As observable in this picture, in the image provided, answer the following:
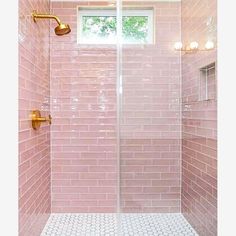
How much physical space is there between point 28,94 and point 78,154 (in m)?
1.06

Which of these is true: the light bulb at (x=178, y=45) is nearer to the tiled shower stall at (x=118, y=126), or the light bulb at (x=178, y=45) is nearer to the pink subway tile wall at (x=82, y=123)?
the tiled shower stall at (x=118, y=126)

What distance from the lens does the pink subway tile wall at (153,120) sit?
2934 millimetres

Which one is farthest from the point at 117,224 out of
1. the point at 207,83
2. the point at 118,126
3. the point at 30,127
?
the point at 207,83

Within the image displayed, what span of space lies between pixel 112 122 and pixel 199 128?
867 millimetres

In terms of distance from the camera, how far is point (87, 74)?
3.01 m

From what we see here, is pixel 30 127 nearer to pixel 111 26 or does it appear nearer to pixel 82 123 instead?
pixel 82 123

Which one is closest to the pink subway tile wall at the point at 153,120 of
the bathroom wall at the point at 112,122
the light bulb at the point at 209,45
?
the bathroom wall at the point at 112,122

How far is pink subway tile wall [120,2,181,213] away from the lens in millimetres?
2934

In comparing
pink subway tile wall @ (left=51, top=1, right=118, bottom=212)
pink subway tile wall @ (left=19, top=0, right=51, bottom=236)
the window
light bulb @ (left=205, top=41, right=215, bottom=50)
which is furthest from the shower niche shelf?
pink subway tile wall @ (left=19, top=0, right=51, bottom=236)

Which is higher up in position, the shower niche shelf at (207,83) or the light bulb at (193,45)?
the light bulb at (193,45)

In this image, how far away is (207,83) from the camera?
2.35 metres
